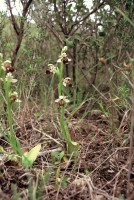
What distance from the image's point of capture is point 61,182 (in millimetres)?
1515

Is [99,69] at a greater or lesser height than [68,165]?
greater

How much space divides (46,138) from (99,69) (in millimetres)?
1432

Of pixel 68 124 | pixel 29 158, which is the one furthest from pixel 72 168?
pixel 68 124

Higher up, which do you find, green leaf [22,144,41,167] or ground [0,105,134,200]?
green leaf [22,144,41,167]

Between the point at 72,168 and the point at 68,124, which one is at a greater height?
the point at 68,124

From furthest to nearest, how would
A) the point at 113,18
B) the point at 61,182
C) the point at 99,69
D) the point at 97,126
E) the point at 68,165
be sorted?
the point at 99,69, the point at 113,18, the point at 97,126, the point at 68,165, the point at 61,182

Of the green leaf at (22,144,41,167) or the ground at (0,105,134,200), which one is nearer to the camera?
the ground at (0,105,134,200)

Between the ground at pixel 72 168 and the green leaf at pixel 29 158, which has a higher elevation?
the green leaf at pixel 29 158

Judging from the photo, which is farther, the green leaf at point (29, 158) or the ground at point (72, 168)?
the green leaf at point (29, 158)

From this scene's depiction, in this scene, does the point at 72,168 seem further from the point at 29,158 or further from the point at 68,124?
the point at 68,124

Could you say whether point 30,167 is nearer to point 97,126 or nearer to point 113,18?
point 97,126

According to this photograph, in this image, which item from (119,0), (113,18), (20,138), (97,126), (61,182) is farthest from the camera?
(113,18)

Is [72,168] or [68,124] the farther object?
[68,124]

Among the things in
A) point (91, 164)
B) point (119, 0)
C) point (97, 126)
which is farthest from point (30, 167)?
point (119, 0)
